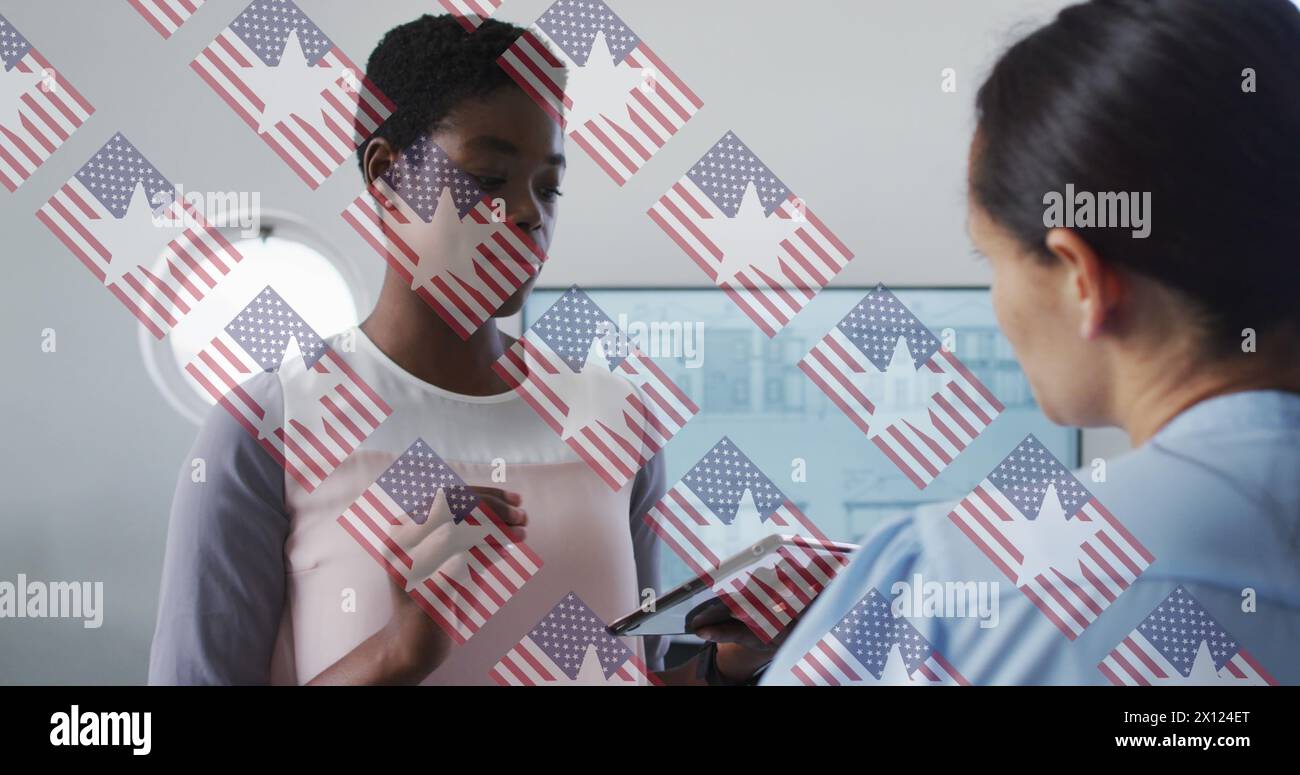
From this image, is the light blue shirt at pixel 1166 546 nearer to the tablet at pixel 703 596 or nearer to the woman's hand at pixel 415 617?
the tablet at pixel 703 596

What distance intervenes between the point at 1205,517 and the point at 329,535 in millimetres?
577

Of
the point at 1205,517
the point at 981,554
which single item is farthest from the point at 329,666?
the point at 1205,517

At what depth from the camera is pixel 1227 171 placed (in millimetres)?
578

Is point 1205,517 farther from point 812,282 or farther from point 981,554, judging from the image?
point 812,282

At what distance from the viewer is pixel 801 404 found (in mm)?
1742
